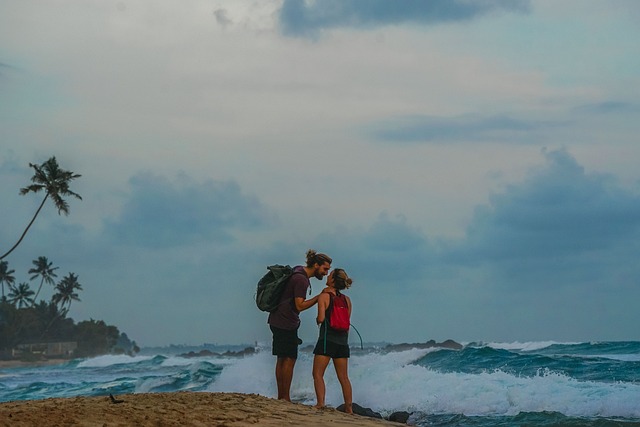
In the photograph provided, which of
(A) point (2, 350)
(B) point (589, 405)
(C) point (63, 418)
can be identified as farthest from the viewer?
(A) point (2, 350)

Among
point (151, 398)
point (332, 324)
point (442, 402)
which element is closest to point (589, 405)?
point (442, 402)

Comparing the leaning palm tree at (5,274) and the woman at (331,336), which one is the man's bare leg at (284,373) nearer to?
the woman at (331,336)

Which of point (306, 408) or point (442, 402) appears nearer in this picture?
point (306, 408)

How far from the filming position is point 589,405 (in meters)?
17.8

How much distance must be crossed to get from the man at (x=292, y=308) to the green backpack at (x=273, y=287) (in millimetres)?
47

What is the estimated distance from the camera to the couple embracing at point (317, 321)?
10242mm

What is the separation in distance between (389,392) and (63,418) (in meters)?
12.6

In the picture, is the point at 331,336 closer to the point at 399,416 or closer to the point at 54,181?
the point at 399,416

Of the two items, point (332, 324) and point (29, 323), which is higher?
point (29, 323)

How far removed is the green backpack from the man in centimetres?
5

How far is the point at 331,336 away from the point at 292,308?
503 millimetres

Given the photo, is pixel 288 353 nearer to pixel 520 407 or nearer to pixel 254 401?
pixel 254 401

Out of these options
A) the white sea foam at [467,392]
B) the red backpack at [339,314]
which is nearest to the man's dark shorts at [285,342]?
the red backpack at [339,314]

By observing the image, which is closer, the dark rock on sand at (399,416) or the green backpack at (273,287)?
the green backpack at (273,287)
